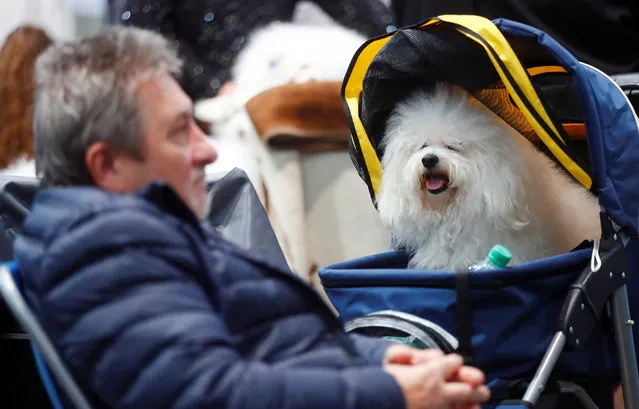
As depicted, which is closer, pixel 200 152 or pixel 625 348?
pixel 200 152

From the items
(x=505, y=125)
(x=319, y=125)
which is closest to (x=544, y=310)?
(x=505, y=125)

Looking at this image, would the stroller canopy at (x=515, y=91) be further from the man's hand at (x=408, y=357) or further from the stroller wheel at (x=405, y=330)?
the man's hand at (x=408, y=357)

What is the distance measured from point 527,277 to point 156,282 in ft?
2.33

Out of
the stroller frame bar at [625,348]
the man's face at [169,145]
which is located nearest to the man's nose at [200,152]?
the man's face at [169,145]

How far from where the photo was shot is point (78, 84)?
101 cm

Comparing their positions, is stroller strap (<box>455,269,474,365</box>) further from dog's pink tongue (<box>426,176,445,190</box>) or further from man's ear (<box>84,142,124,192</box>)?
man's ear (<box>84,142,124,192</box>)

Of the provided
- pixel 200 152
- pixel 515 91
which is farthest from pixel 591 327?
pixel 200 152

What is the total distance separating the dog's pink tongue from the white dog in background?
86 centimetres

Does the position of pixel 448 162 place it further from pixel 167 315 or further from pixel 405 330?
pixel 167 315

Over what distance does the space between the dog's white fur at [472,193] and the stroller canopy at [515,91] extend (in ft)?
0.14

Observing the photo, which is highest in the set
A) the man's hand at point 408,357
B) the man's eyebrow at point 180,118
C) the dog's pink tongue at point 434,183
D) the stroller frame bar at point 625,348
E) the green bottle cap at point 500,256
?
the man's eyebrow at point 180,118

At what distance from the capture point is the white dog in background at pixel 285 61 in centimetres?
254

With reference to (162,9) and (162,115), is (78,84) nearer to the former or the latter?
(162,115)

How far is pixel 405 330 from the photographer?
1396 mm
